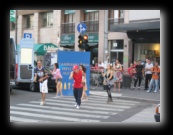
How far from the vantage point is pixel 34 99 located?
49.8 ft

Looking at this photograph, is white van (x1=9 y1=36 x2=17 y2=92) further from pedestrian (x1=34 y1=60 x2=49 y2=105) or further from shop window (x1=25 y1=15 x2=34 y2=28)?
shop window (x1=25 y1=15 x2=34 y2=28)

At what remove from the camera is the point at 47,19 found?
37.1 meters

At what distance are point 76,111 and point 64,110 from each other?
45 cm

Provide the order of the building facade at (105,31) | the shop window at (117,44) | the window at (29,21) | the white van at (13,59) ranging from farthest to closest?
1. the window at (29,21)
2. the shop window at (117,44)
3. the building facade at (105,31)
4. the white van at (13,59)

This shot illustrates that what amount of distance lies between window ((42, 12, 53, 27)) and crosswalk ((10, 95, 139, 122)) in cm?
2196

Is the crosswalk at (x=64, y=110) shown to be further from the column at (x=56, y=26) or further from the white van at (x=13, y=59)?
the column at (x=56, y=26)

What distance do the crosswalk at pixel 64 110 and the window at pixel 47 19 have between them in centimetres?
2196

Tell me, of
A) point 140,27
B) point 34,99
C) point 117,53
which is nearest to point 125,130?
point 34,99

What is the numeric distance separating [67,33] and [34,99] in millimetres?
19242

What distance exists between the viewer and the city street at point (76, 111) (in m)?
10.6

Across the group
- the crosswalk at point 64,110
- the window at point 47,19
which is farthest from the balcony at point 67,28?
the crosswalk at point 64,110

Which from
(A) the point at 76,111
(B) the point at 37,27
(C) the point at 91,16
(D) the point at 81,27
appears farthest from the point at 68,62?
(B) the point at 37,27
